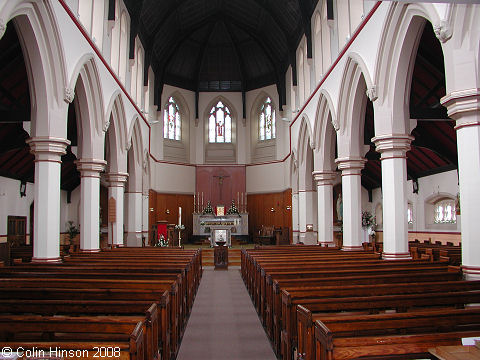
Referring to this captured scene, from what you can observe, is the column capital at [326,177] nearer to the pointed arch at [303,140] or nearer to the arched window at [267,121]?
the pointed arch at [303,140]

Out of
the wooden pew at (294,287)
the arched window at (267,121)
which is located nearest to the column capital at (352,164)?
the wooden pew at (294,287)

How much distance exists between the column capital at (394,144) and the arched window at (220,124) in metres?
18.6

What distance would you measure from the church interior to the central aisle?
55 millimetres

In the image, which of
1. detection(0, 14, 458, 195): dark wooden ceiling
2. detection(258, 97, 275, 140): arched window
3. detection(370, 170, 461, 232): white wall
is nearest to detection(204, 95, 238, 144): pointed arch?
detection(258, 97, 275, 140): arched window

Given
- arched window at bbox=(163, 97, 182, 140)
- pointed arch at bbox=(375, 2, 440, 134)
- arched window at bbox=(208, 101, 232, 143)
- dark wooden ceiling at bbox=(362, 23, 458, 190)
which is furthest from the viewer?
arched window at bbox=(208, 101, 232, 143)

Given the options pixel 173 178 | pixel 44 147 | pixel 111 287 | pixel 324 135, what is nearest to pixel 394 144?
pixel 111 287

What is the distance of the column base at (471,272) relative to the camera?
6086mm

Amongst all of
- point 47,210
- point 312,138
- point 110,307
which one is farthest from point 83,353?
point 312,138

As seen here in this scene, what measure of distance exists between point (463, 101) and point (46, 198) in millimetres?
7816

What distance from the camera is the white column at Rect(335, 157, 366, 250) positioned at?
12039 millimetres

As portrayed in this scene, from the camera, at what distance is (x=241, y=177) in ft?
88.2

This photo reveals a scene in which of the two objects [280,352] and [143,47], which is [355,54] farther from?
[143,47]

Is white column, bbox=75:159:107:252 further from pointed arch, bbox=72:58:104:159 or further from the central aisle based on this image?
the central aisle

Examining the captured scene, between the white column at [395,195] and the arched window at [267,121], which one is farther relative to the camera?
the arched window at [267,121]
